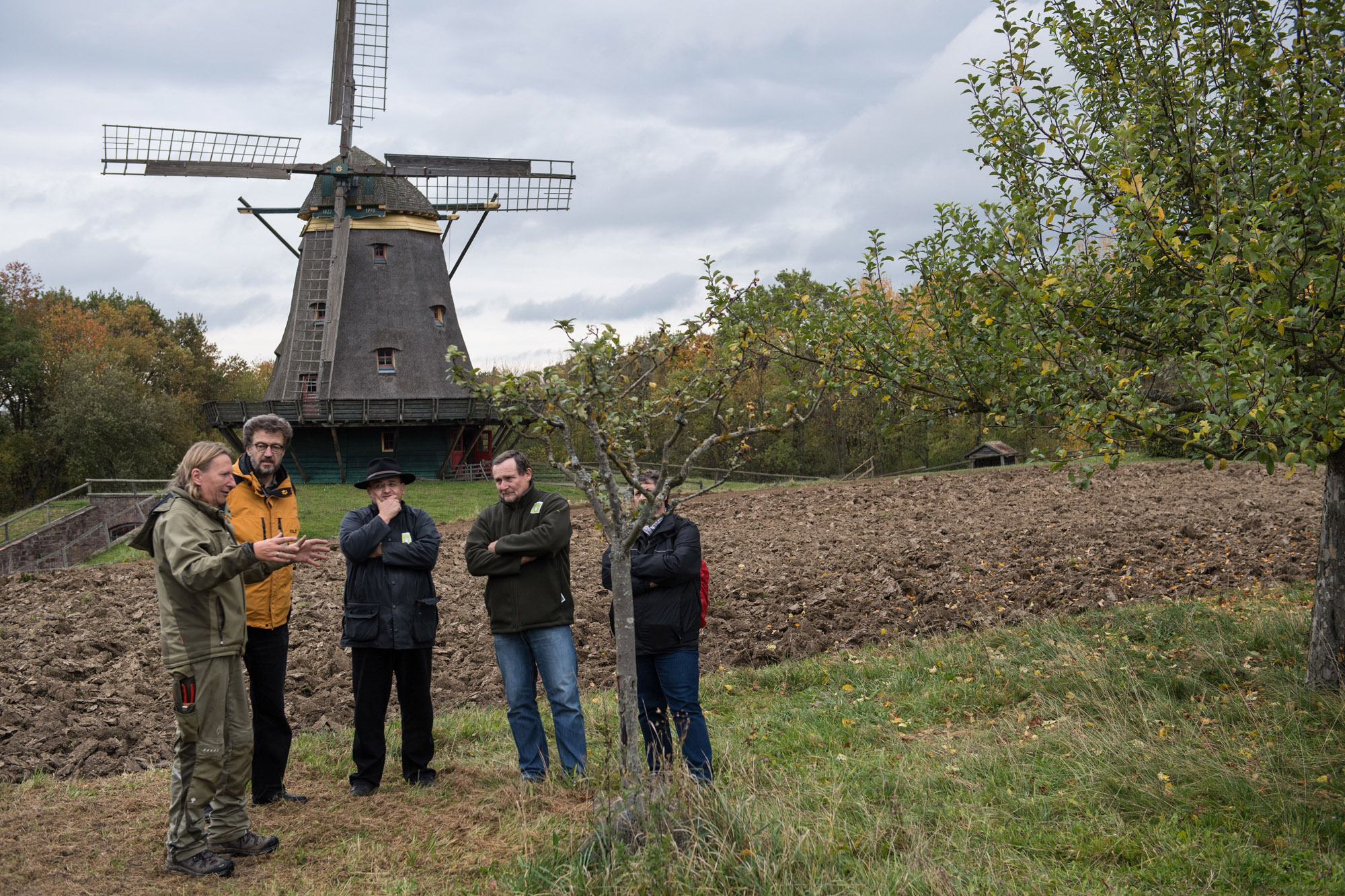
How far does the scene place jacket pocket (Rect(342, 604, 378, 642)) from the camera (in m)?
5.48

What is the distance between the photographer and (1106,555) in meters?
11.6

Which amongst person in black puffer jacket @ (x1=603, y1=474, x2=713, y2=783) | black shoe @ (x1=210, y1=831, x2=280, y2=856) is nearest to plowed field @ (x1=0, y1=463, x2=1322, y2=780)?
black shoe @ (x1=210, y1=831, x2=280, y2=856)

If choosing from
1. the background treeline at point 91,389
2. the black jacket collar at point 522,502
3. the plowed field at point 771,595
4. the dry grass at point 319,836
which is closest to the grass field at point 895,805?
the dry grass at point 319,836

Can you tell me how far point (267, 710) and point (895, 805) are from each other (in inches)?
139

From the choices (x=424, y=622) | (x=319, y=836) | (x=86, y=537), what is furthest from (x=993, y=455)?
(x=319, y=836)

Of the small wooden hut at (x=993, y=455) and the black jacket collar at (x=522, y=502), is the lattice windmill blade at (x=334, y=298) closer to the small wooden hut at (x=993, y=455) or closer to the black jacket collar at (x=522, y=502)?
the small wooden hut at (x=993, y=455)

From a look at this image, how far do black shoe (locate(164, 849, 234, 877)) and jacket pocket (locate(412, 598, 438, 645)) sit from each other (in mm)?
1512

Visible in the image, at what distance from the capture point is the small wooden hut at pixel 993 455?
108ft

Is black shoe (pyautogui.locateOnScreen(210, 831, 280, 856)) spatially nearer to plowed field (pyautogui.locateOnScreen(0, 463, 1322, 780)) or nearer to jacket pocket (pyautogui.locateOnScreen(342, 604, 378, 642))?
jacket pocket (pyautogui.locateOnScreen(342, 604, 378, 642))

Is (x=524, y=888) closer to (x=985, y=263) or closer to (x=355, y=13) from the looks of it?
(x=985, y=263)

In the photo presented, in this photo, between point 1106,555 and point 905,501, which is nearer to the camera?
point 1106,555

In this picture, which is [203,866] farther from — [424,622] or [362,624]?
[424,622]

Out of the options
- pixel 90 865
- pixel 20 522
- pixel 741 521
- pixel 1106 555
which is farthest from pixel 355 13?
pixel 90 865

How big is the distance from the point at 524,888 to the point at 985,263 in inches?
187
